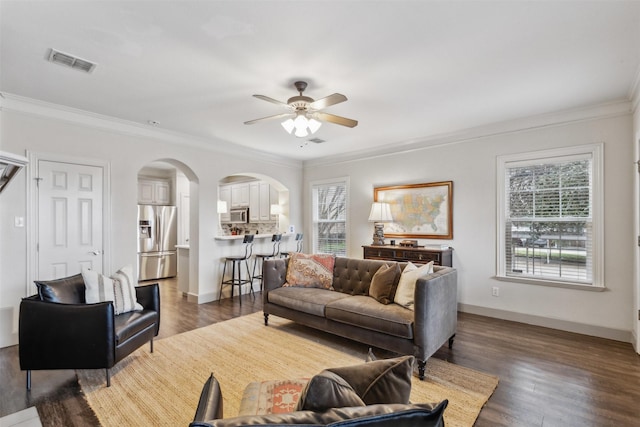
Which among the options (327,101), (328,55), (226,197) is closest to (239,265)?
(327,101)

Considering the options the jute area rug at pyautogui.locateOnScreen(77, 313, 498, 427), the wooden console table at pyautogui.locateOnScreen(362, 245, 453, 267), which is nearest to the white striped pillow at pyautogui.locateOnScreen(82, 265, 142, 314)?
the jute area rug at pyautogui.locateOnScreen(77, 313, 498, 427)

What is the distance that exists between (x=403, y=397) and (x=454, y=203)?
13.4ft

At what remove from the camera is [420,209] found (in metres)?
4.95

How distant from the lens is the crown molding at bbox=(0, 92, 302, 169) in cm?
332

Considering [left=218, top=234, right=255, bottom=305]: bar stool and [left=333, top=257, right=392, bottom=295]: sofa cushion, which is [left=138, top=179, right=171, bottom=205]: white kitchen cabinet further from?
[left=333, top=257, right=392, bottom=295]: sofa cushion

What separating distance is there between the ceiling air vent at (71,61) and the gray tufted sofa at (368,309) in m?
2.66

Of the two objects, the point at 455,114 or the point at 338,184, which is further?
the point at 338,184

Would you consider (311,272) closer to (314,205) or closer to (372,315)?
(372,315)

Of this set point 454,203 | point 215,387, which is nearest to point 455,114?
point 454,203

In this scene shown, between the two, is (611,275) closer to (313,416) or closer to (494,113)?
(494,113)

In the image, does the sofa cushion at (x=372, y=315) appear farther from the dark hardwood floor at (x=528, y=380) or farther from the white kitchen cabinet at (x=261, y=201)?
the white kitchen cabinet at (x=261, y=201)

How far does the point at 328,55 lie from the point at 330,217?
4109 mm

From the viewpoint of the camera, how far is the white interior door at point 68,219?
3480 millimetres

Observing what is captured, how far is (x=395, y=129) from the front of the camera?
446 centimetres
